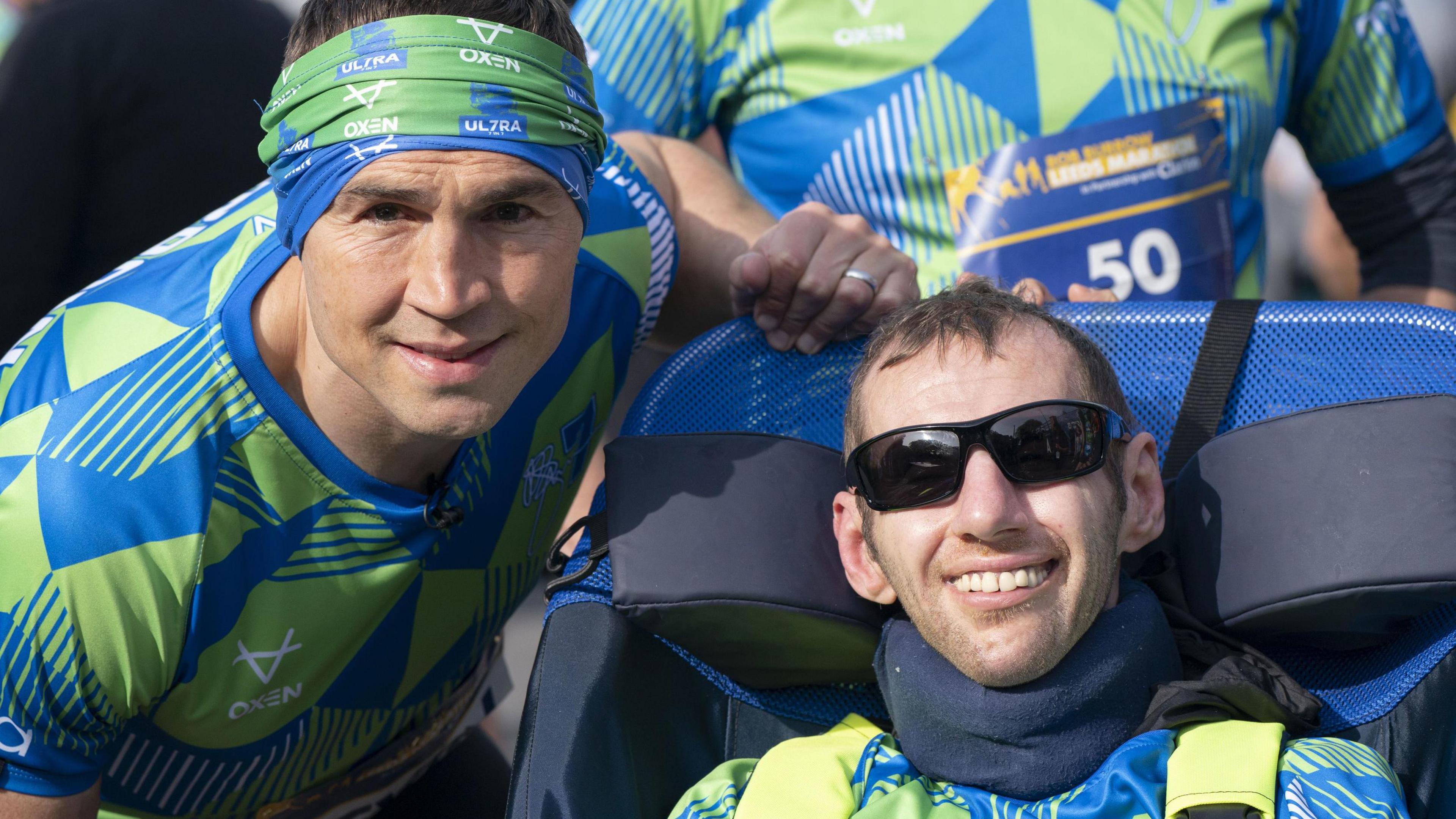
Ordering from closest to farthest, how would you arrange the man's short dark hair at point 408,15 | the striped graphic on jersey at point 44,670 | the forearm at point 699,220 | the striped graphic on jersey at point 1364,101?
the striped graphic on jersey at point 44,670 → the man's short dark hair at point 408,15 → the forearm at point 699,220 → the striped graphic on jersey at point 1364,101

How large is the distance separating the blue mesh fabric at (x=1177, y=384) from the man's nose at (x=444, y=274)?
511 mm

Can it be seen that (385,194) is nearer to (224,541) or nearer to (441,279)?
(441,279)

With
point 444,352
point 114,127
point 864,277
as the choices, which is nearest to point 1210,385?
point 864,277

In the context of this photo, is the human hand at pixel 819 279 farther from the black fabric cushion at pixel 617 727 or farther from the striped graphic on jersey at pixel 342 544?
the striped graphic on jersey at pixel 342 544

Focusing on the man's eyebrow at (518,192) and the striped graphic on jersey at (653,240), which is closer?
the man's eyebrow at (518,192)

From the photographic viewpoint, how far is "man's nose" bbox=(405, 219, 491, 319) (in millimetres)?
1593

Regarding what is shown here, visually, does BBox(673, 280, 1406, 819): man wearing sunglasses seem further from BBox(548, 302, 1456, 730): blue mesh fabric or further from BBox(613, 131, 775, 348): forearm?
BBox(613, 131, 775, 348): forearm

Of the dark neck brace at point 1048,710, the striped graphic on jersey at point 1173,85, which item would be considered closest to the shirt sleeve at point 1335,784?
the dark neck brace at point 1048,710

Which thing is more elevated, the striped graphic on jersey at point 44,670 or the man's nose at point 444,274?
the man's nose at point 444,274

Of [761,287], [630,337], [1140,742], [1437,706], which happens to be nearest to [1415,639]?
[1437,706]

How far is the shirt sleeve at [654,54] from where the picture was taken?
249 cm

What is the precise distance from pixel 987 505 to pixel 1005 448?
0.08 m

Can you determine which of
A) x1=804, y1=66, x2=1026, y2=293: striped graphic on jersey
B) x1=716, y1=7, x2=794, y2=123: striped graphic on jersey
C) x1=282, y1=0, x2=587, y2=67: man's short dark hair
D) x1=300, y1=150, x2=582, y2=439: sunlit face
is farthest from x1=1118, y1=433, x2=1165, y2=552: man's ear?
x1=716, y1=7, x2=794, y2=123: striped graphic on jersey

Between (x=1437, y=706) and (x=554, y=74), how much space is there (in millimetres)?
1415
